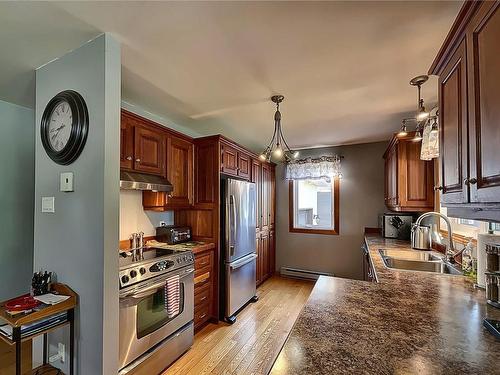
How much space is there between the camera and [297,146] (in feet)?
14.5

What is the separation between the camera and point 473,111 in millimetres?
1009

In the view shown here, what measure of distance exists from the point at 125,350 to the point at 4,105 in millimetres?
2571

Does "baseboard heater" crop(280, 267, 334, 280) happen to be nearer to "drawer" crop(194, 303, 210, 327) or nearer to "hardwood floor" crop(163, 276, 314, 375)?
"hardwood floor" crop(163, 276, 314, 375)

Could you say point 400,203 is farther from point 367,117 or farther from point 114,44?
point 114,44

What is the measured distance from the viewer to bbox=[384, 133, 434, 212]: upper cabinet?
279cm

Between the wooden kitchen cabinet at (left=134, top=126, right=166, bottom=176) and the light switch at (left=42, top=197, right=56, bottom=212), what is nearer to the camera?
the light switch at (left=42, top=197, right=56, bottom=212)

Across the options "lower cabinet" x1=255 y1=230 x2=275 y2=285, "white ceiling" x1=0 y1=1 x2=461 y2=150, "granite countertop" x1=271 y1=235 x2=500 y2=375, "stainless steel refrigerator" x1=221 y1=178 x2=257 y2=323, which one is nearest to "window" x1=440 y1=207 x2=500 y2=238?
"granite countertop" x1=271 y1=235 x2=500 y2=375

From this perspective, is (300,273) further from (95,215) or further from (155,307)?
(95,215)

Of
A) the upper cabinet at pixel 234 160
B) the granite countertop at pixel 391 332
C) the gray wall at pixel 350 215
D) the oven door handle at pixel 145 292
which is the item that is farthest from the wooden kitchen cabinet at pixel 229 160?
the granite countertop at pixel 391 332

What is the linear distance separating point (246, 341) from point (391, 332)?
1886 mm

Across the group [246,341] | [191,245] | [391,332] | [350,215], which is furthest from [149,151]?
[350,215]

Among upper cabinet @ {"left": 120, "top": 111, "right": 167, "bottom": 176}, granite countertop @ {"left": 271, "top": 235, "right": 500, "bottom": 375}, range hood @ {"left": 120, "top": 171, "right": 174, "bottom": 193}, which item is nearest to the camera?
granite countertop @ {"left": 271, "top": 235, "right": 500, "bottom": 375}

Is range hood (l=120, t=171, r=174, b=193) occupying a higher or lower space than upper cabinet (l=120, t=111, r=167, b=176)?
lower

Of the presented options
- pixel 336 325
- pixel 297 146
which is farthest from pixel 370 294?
pixel 297 146
